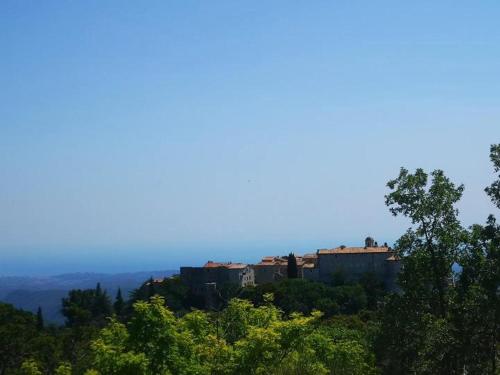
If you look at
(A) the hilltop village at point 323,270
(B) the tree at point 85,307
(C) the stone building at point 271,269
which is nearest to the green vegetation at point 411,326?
(B) the tree at point 85,307

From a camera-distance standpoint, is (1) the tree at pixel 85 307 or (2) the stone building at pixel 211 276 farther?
(2) the stone building at pixel 211 276

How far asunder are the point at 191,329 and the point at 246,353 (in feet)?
17.4

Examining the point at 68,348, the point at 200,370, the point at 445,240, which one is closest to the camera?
the point at 200,370

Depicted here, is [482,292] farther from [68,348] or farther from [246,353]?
[68,348]

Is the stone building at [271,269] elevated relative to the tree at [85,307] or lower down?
elevated

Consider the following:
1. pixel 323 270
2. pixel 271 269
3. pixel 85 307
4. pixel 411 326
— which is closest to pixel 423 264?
pixel 411 326

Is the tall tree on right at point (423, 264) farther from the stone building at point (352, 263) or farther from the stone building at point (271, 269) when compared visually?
the stone building at point (271, 269)

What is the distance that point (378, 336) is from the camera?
26547mm

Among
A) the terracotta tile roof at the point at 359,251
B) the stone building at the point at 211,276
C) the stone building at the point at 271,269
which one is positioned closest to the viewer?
the terracotta tile roof at the point at 359,251

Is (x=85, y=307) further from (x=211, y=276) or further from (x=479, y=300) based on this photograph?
(x=479, y=300)

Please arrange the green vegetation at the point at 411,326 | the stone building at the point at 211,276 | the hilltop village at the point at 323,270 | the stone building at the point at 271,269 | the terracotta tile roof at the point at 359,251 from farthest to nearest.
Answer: the stone building at the point at 271,269 → the stone building at the point at 211,276 → the terracotta tile roof at the point at 359,251 → the hilltop village at the point at 323,270 → the green vegetation at the point at 411,326

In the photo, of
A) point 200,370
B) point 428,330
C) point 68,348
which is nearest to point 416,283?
point 428,330

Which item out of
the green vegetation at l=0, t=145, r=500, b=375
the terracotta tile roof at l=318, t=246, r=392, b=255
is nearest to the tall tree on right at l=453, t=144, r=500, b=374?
the green vegetation at l=0, t=145, r=500, b=375

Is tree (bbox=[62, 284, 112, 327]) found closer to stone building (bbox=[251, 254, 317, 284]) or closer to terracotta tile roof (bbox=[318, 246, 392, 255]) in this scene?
stone building (bbox=[251, 254, 317, 284])
